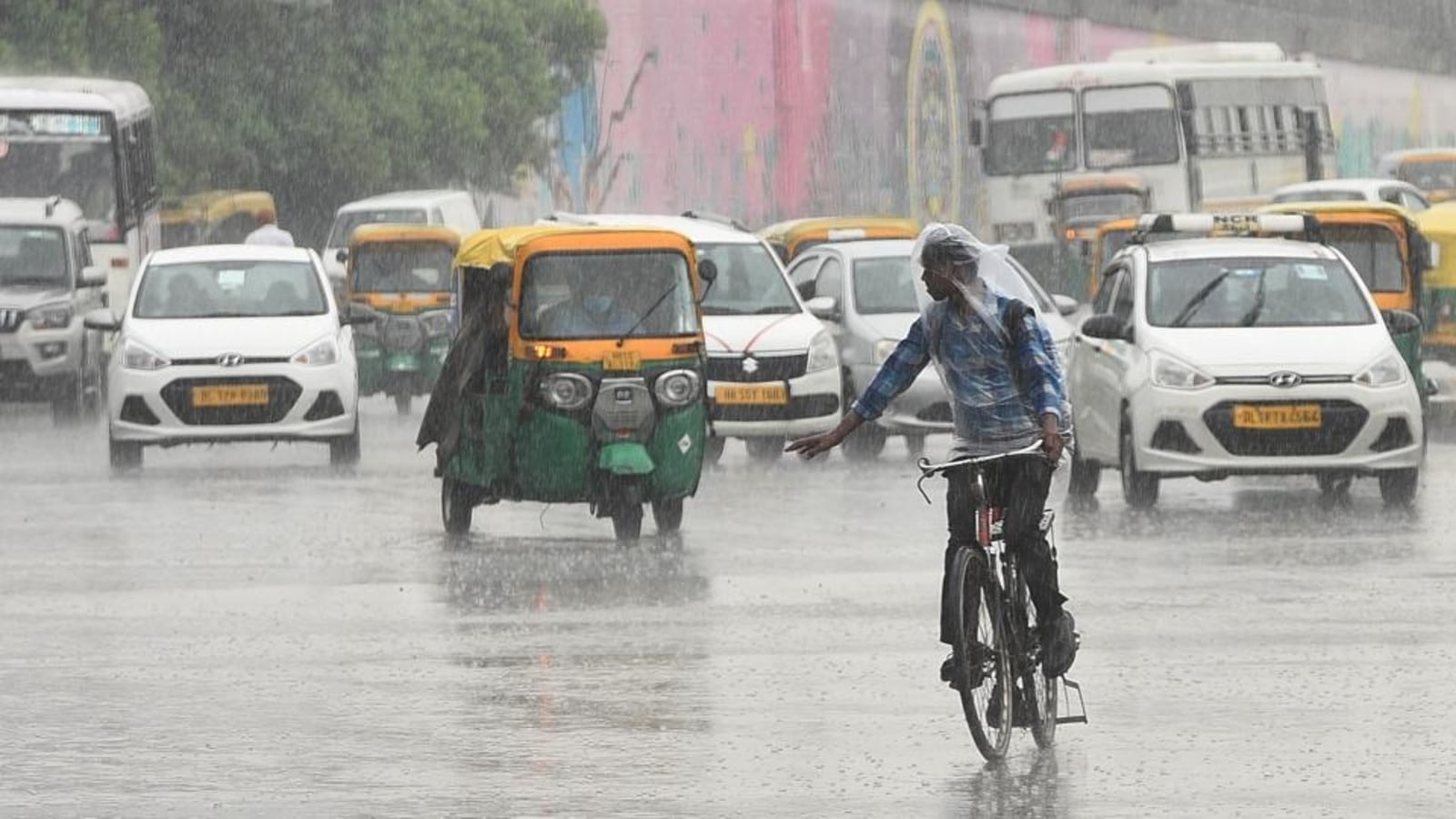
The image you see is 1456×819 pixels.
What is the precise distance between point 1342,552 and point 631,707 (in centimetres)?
626

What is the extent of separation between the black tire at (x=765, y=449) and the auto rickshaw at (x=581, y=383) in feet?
21.4

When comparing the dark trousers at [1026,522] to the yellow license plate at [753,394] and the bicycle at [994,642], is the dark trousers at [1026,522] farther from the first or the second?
the yellow license plate at [753,394]

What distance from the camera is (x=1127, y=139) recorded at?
4572cm

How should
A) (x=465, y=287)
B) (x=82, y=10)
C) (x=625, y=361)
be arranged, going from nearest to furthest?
(x=625, y=361) < (x=465, y=287) < (x=82, y=10)

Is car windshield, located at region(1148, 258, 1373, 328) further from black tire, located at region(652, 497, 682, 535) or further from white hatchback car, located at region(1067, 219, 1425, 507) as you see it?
black tire, located at region(652, 497, 682, 535)

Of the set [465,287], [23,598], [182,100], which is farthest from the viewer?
[182,100]

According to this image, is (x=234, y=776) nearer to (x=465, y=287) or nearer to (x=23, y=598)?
(x=23, y=598)

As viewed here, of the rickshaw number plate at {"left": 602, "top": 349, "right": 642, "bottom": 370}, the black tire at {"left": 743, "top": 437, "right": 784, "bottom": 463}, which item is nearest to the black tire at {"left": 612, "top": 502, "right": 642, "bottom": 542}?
the rickshaw number plate at {"left": 602, "top": 349, "right": 642, "bottom": 370}

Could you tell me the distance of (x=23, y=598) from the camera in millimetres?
15250

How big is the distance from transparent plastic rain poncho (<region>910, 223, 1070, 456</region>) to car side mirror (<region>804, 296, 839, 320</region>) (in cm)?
1499

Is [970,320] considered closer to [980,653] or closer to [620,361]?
[980,653]

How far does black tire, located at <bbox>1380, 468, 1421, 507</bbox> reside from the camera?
19375mm

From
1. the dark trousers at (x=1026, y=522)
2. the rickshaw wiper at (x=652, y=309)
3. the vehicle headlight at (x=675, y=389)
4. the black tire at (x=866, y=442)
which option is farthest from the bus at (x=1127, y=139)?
the dark trousers at (x=1026, y=522)

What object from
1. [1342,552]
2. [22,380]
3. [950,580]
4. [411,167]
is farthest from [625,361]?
[411,167]
